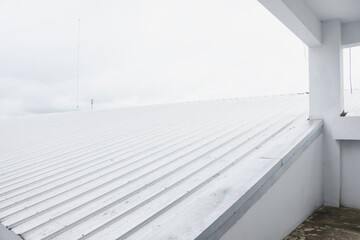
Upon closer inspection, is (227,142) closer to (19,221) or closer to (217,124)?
(217,124)

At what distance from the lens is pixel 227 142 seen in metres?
5.07

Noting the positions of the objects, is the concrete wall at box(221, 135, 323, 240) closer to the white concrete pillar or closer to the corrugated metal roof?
the white concrete pillar

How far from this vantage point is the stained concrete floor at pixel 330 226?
4008mm

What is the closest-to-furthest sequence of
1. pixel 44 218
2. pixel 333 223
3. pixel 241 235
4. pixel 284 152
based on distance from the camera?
pixel 241 235, pixel 44 218, pixel 284 152, pixel 333 223

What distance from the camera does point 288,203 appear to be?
4078 millimetres

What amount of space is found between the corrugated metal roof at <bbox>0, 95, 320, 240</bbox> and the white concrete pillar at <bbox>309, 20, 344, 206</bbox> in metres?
0.42

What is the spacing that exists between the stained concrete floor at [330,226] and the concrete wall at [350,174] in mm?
183

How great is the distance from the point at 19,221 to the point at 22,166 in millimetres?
2904

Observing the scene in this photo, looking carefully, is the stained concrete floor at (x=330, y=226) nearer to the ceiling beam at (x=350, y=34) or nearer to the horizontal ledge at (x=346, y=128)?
the horizontal ledge at (x=346, y=128)

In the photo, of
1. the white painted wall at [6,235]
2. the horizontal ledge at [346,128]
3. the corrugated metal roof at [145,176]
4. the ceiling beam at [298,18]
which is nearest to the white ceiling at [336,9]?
the ceiling beam at [298,18]

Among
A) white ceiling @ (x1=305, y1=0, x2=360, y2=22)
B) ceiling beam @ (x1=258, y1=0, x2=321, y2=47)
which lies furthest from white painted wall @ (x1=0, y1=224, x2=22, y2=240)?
white ceiling @ (x1=305, y1=0, x2=360, y2=22)

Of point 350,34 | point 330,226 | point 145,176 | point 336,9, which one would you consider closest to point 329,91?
point 350,34

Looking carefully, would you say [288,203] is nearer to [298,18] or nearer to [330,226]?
[330,226]

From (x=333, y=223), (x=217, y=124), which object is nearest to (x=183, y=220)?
(x=333, y=223)
